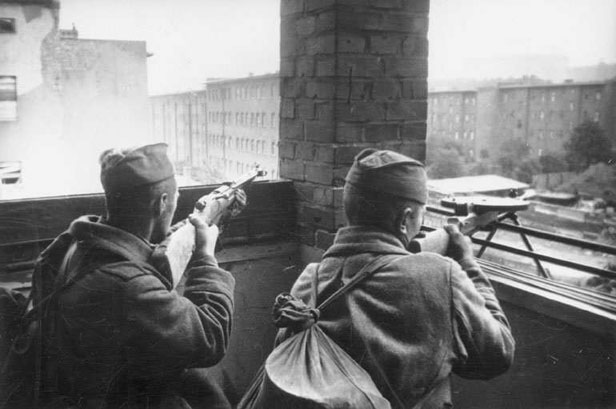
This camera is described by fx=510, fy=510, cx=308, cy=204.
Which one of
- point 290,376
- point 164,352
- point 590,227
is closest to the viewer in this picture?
point 290,376

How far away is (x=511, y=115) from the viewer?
4.57 metres

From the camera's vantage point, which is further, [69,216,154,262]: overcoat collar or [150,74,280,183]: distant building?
[150,74,280,183]: distant building

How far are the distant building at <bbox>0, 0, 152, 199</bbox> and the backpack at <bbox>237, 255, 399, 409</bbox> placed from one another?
1604 millimetres

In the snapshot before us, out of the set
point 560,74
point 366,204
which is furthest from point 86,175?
point 560,74

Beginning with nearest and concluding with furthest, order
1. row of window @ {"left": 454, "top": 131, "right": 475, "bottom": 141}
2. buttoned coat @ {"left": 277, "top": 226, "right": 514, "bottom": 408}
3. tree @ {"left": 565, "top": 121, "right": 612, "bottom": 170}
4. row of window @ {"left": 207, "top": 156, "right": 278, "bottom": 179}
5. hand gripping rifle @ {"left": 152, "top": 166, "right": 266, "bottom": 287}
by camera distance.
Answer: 1. buttoned coat @ {"left": 277, "top": 226, "right": 514, "bottom": 408}
2. hand gripping rifle @ {"left": 152, "top": 166, "right": 266, "bottom": 287}
3. tree @ {"left": 565, "top": 121, "right": 612, "bottom": 170}
4. row of window @ {"left": 207, "top": 156, "right": 278, "bottom": 179}
5. row of window @ {"left": 454, "top": 131, "right": 475, "bottom": 141}

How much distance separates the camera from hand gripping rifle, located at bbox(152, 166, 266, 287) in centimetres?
177

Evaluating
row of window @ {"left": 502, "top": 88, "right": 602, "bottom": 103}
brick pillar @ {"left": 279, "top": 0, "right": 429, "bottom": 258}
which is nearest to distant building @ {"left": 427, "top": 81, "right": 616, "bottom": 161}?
row of window @ {"left": 502, "top": 88, "right": 602, "bottom": 103}

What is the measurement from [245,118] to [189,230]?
1.65m

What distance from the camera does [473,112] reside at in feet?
14.7

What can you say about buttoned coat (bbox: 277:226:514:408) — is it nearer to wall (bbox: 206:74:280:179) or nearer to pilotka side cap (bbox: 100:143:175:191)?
pilotka side cap (bbox: 100:143:175:191)

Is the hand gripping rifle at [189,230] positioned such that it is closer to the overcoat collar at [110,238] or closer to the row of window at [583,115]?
the overcoat collar at [110,238]

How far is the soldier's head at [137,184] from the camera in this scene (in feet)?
5.70

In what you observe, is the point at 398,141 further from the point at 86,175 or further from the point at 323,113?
the point at 86,175

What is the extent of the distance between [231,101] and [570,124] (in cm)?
237
